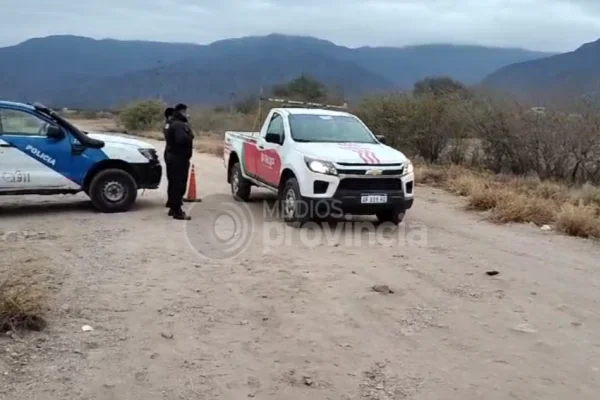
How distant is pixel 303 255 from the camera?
339 inches

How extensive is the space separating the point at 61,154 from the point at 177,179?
1.80 metres

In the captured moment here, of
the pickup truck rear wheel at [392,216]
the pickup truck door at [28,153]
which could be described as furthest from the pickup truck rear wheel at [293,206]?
the pickup truck door at [28,153]

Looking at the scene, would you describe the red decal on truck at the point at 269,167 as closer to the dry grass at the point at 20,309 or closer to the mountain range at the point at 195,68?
the dry grass at the point at 20,309

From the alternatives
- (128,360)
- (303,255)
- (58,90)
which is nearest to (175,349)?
(128,360)

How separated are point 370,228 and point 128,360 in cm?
580

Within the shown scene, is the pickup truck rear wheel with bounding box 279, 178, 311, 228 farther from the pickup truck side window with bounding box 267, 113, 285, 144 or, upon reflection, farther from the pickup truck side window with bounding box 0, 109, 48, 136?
the pickup truck side window with bounding box 0, 109, 48, 136

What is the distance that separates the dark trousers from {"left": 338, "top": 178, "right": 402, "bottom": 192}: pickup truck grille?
103 inches

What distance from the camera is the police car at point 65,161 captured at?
10734 mm

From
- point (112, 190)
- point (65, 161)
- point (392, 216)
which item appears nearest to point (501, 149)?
point (392, 216)

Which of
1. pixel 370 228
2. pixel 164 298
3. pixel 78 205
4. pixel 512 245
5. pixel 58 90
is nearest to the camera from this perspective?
pixel 164 298

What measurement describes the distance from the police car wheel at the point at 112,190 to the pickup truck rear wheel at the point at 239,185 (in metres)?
2.14

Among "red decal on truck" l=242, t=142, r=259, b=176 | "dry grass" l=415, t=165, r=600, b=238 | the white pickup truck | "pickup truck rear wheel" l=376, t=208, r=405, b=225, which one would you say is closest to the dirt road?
"pickup truck rear wheel" l=376, t=208, r=405, b=225

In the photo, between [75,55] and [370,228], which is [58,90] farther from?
[370,228]

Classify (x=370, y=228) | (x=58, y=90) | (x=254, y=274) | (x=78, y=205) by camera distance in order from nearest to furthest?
(x=254, y=274) → (x=370, y=228) → (x=78, y=205) → (x=58, y=90)
